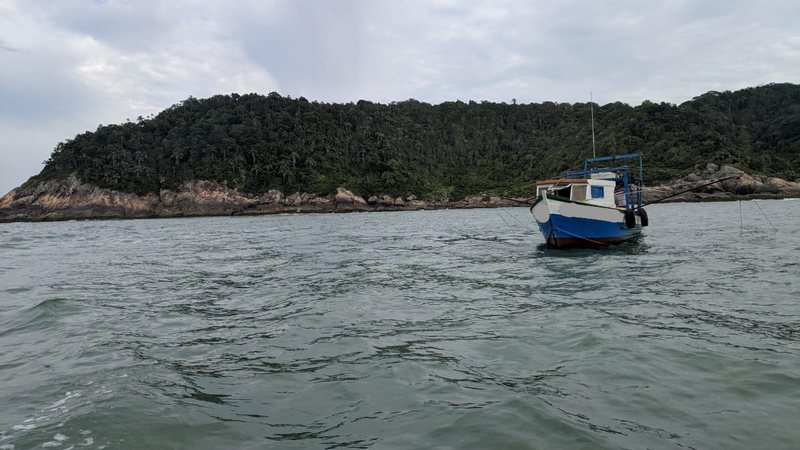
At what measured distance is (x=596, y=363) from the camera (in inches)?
265

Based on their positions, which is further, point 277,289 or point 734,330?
point 277,289

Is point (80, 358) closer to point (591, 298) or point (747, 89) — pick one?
point (591, 298)

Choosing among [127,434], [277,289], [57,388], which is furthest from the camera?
[277,289]

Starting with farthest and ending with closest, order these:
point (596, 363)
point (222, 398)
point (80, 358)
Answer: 1. point (80, 358)
2. point (596, 363)
3. point (222, 398)

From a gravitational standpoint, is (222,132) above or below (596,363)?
above

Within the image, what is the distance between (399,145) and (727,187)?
9626 cm

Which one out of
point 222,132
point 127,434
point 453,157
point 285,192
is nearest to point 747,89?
point 453,157

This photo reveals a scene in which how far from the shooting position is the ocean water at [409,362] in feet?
15.4

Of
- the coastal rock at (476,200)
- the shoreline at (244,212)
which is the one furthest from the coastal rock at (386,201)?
the coastal rock at (476,200)

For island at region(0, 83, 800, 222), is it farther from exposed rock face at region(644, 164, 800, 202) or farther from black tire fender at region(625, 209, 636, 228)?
black tire fender at region(625, 209, 636, 228)

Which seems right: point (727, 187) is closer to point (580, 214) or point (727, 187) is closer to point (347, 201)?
point (347, 201)

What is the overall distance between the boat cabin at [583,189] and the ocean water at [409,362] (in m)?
9.44

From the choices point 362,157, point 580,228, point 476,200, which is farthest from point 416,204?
point 580,228

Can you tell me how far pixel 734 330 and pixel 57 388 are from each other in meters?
10.6
